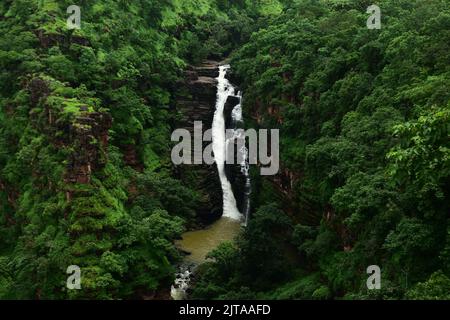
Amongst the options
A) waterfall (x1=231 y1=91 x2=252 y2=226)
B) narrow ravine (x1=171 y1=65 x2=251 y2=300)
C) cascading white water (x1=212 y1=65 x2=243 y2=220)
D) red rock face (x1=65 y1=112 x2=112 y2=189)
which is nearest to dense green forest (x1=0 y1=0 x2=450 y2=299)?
red rock face (x1=65 y1=112 x2=112 y2=189)

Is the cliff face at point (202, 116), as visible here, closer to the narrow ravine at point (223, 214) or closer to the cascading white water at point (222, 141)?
the cascading white water at point (222, 141)

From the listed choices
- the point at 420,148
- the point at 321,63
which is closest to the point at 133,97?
the point at 321,63

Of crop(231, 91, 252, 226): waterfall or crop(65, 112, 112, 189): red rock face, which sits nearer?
crop(65, 112, 112, 189): red rock face

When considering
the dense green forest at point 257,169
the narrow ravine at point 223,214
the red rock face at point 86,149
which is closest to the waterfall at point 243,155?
the narrow ravine at point 223,214

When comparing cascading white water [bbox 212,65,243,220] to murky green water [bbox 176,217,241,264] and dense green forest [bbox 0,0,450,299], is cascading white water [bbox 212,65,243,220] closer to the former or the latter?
murky green water [bbox 176,217,241,264]

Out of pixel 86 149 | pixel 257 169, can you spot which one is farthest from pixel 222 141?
pixel 86 149
